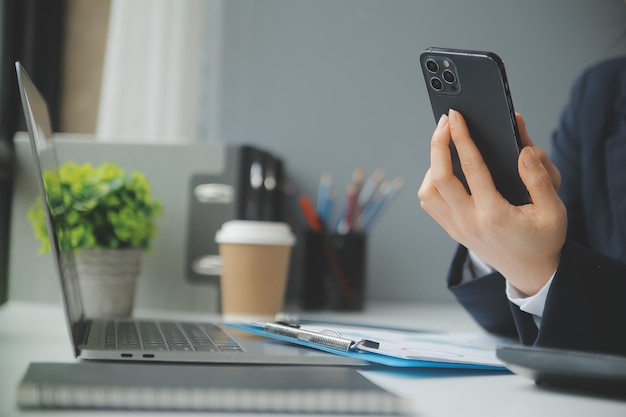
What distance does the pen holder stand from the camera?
3.54ft

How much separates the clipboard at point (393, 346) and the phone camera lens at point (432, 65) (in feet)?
0.69

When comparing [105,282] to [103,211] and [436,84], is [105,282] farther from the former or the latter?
[436,84]

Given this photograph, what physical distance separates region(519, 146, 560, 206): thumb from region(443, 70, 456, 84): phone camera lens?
75 millimetres

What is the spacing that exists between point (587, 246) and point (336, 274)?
14.0 inches

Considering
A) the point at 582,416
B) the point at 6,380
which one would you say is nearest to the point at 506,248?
the point at 582,416

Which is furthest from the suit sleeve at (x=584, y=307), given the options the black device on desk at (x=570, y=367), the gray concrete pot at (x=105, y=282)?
the gray concrete pot at (x=105, y=282)

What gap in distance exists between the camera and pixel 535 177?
542 mm

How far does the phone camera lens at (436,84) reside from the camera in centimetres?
56

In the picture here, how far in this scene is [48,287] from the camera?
3.37 feet

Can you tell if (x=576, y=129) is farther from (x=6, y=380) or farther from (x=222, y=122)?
(x=6, y=380)

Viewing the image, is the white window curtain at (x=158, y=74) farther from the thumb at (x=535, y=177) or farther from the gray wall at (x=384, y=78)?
the thumb at (x=535, y=177)

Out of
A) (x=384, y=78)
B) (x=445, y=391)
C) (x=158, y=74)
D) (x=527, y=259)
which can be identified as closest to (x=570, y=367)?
(x=445, y=391)

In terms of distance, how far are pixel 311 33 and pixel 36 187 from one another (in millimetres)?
452

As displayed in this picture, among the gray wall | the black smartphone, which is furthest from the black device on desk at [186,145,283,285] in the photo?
the black smartphone
